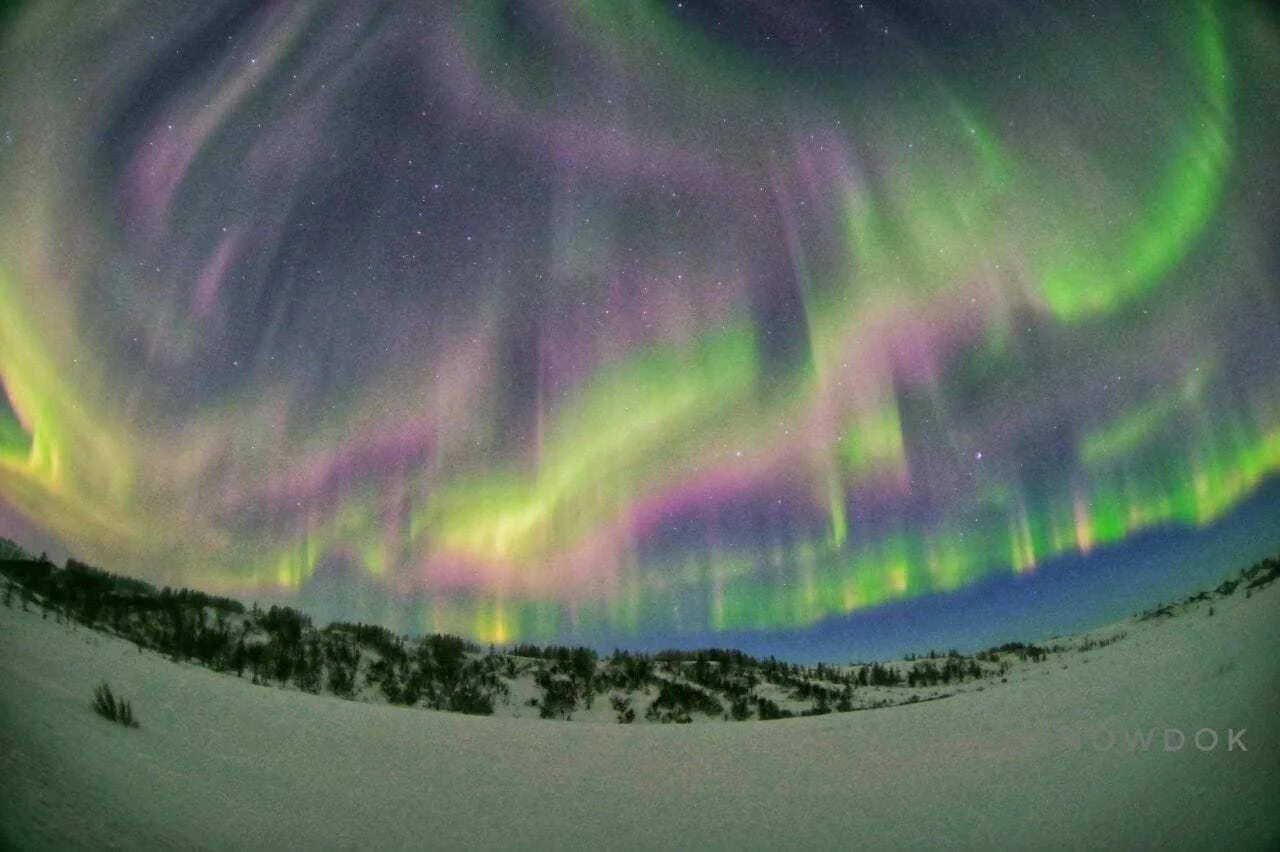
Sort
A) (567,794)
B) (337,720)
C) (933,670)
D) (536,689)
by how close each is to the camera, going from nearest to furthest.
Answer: (567,794) < (337,720) < (933,670) < (536,689)

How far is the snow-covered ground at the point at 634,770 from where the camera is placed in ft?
7.75

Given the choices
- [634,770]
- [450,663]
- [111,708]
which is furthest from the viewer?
[450,663]

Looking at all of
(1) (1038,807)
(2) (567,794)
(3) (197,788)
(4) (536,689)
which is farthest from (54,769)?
(4) (536,689)

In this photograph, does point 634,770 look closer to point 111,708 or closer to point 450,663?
point 111,708

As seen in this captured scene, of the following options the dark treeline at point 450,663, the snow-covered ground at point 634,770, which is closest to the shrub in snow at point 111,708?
the snow-covered ground at point 634,770

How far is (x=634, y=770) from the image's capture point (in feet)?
13.3

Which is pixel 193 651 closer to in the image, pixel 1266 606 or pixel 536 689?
pixel 536 689

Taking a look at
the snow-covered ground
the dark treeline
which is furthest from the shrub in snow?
the dark treeline

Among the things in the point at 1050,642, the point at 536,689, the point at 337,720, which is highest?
the point at 1050,642

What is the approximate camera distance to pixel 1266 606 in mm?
3520

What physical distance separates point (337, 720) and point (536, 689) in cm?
384

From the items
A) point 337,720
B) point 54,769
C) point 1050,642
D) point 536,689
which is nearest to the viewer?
point 54,769

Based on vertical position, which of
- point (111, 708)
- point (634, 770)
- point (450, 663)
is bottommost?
point (634, 770)

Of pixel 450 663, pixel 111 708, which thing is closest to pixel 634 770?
pixel 111 708
